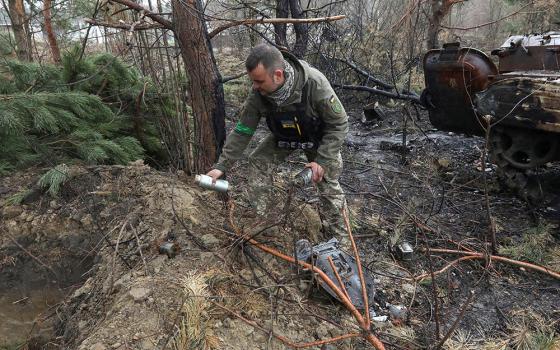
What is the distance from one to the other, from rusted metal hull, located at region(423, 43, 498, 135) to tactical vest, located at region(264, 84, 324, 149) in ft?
8.39

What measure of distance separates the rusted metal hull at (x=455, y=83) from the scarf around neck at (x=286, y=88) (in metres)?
2.87

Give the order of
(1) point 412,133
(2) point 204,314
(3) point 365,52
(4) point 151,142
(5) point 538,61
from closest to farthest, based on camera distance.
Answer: (2) point 204,314 → (4) point 151,142 → (5) point 538,61 → (1) point 412,133 → (3) point 365,52

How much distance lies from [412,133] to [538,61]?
2740 millimetres

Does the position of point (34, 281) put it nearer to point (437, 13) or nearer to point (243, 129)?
point (243, 129)

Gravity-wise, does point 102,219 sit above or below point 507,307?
above

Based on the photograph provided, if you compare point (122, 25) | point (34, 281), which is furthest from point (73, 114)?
point (34, 281)

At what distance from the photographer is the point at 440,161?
6051 mm

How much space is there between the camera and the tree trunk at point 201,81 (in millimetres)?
3482

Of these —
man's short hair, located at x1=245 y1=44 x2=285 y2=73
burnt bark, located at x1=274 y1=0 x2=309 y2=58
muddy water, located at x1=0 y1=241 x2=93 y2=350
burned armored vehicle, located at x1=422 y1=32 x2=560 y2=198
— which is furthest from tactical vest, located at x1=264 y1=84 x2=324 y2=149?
burnt bark, located at x1=274 y1=0 x2=309 y2=58

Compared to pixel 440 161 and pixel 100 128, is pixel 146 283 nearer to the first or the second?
pixel 100 128

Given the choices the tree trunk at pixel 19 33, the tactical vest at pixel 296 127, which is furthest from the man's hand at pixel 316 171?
the tree trunk at pixel 19 33

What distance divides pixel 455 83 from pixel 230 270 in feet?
13.6

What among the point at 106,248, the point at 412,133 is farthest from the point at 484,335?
the point at 412,133

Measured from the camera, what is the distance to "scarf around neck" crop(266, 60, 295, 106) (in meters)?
2.76
